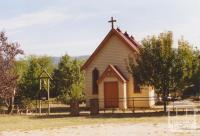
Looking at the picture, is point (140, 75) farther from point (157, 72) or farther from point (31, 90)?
point (31, 90)

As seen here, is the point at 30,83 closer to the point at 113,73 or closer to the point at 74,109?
the point at 113,73

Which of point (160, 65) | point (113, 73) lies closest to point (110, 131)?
point (160, 65)

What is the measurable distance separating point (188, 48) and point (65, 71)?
147 ft

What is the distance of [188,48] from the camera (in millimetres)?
34562

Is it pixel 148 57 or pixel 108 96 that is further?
pixel 108 96

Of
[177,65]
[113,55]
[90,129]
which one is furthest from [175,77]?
[90,129]

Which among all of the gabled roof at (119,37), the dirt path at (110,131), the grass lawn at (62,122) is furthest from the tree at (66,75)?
the dirt path at (110,131)

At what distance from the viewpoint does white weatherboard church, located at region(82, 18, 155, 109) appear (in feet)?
131

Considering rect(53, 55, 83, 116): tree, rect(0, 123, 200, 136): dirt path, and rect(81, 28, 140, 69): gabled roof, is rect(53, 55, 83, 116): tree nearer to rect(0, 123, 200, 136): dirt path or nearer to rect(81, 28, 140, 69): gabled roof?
rect(81, 28, 140, 69): gabled roof

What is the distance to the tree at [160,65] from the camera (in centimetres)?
3425

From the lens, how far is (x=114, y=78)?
132 ft

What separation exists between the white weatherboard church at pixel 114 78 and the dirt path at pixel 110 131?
14.3 metres

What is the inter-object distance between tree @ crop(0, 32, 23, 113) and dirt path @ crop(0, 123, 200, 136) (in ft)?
44.8

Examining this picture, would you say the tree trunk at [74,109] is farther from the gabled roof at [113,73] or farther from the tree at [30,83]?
the tree at [30,83]
